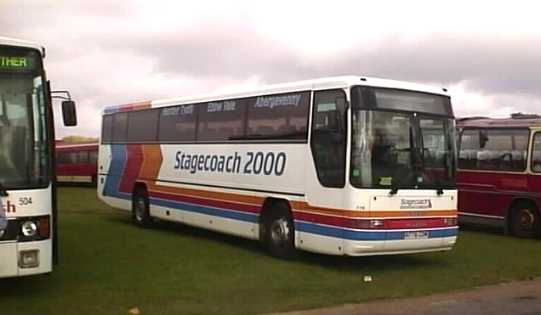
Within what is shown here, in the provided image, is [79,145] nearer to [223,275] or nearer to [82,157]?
[82,157]

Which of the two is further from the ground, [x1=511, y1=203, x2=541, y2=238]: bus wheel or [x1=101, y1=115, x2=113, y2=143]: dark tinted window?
[x1=101, y1=115, x2=113, y2=143]: dark tinted window

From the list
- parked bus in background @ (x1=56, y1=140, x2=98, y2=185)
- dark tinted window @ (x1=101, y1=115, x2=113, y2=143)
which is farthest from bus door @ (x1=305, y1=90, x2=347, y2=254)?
parked bus in background @ (x1=56, y1=140, x2=98, y2=185)

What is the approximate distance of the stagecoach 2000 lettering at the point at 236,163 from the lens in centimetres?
1436

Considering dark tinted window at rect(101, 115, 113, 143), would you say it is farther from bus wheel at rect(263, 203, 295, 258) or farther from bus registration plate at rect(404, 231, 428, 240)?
bus registration plate at rect(404, 231, 428, 240)

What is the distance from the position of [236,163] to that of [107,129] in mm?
7551

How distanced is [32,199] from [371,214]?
5.26 metres

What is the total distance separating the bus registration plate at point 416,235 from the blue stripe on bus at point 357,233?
75 mm

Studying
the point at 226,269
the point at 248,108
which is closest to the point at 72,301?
the point at 226,269

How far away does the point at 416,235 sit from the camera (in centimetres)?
1303

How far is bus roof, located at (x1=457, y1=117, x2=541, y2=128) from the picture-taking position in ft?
62.7

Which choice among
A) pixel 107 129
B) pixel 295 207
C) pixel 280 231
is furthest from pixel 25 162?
pixel 107 129

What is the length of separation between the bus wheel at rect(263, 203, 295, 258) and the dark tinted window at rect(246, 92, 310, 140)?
1.32 metres

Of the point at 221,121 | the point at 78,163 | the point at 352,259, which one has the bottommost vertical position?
the point at 352,259

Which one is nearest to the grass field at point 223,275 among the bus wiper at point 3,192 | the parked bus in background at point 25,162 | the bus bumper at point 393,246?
the bus bumper at point 393,246
